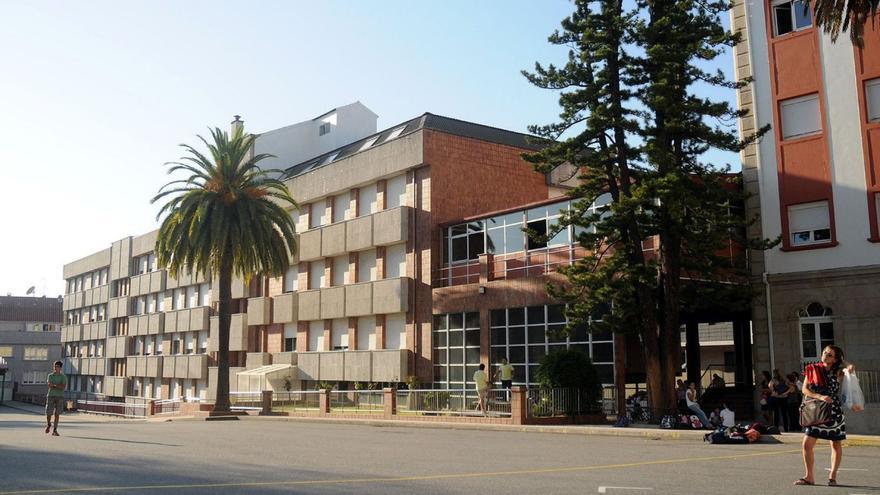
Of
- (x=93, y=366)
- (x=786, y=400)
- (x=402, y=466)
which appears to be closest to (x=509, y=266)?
(x=786, y=400)

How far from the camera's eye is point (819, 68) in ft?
82.7

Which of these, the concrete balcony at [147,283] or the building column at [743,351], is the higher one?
the concrete balcony at [147,283]

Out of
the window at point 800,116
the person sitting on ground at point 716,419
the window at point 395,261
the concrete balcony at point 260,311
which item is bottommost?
the person sitting on ground at point 716,419

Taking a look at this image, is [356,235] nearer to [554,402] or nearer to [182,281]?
[554,402]

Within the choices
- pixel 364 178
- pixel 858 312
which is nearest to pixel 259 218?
pixel 364 178

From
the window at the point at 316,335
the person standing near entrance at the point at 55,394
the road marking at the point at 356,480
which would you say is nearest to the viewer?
the road marking at the point at 356,480

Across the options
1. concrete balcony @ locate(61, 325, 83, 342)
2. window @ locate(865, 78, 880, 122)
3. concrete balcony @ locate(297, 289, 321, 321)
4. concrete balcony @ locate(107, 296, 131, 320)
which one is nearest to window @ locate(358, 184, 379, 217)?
concrete balcony @ locate(297, 289, 321, 321)

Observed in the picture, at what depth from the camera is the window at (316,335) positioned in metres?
42.3

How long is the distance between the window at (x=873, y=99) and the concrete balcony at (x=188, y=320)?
40.9 m

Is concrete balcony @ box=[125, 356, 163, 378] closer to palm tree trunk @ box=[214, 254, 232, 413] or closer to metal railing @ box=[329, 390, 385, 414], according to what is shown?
palm tree trunk @ box=[214, 254, 232, 413]

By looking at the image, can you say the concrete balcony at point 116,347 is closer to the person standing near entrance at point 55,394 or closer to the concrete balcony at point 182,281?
the concrete balcony at point 182,281

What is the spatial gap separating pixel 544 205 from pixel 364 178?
1221 centimetres

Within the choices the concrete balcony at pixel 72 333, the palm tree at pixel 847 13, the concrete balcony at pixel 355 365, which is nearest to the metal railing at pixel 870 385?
the palm tree at pixel 847 13

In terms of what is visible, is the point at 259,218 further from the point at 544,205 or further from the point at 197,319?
the point at 197,319
